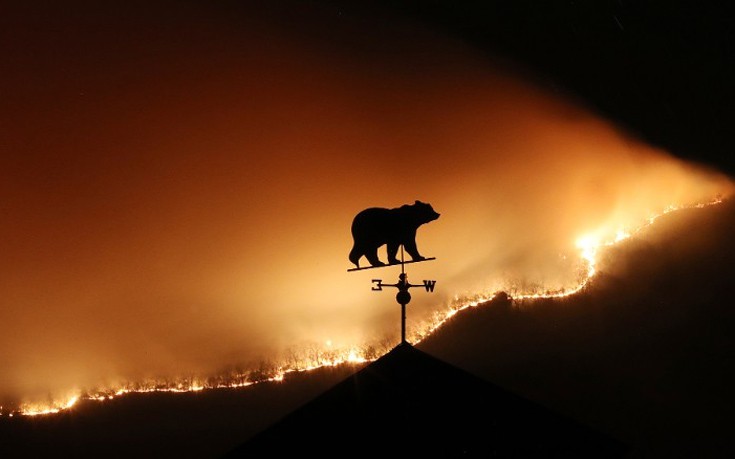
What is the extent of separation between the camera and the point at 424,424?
319 cm

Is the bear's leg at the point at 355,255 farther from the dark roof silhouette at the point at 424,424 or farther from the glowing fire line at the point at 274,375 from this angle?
the glowing fire line at the point at 274,375

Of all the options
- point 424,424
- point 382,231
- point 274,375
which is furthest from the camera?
point 274,375

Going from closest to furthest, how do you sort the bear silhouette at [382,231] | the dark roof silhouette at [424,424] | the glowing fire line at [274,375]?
the dark roof silhouette at [424,424] < the bear silhouette at [382,231] < the glowing fire line at [274,375]

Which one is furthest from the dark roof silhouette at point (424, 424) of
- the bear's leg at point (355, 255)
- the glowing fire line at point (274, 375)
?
the glowing fire line at point (274, 375)

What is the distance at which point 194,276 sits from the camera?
6508mm

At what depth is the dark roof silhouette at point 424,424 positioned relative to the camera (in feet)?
10.1

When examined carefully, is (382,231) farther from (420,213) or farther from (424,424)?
(424,424)

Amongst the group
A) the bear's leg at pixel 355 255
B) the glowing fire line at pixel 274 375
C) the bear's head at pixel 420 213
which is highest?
the bear's head at pixel 420 213

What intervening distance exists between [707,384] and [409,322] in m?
2.58

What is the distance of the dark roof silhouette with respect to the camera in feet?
10.1

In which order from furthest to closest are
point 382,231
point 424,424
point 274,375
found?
point 274,375
point 382,231
point 424,424

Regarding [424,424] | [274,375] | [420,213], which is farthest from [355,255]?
[274,375]

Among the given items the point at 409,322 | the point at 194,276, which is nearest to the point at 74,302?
the point at 194,276

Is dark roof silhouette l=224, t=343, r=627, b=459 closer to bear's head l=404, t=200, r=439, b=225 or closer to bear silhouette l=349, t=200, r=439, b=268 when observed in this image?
bear silhouette l=349, t=200, r=439, b=268
